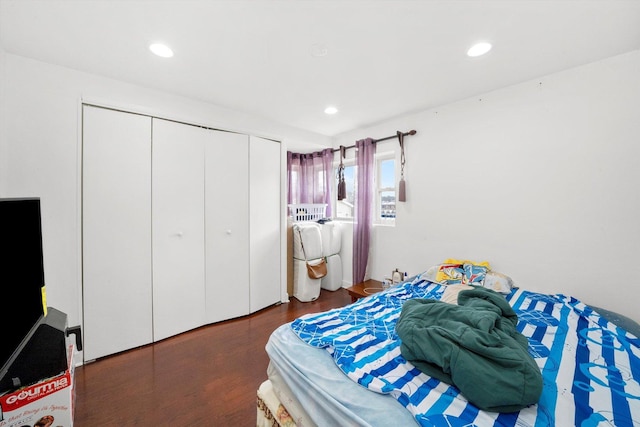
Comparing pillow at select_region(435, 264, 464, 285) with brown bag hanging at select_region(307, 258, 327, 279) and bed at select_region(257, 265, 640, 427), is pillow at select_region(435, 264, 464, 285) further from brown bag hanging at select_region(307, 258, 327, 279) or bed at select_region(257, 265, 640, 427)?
brown bag hanging at select_region(307, 258, 327, 279)

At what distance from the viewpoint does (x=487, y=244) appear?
2.46 metres

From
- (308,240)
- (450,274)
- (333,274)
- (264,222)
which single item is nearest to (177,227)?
(264,222)

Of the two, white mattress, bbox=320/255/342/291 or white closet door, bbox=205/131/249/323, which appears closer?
white closet door, bbox=205/131/249/323

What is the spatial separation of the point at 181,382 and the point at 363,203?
2665mm

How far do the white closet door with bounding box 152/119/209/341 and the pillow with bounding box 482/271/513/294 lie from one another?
2.75m

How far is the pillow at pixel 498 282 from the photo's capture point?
212cm

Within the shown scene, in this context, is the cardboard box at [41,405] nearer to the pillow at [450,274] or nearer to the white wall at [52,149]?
the white wall at [52,149]

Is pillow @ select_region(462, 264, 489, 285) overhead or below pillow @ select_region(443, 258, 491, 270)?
below

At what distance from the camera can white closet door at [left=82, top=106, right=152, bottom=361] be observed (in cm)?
202

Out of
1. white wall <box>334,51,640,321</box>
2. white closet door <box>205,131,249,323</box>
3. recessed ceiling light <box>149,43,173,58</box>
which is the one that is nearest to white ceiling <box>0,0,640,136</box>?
recessed ceiling light <box>149,43,173,58</box>

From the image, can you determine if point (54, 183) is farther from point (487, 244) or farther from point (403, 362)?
point (487, 244)

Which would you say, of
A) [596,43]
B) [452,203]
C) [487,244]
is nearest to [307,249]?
[452,203]

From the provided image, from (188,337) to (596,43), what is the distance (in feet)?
13.3

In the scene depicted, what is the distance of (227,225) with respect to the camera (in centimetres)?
276
